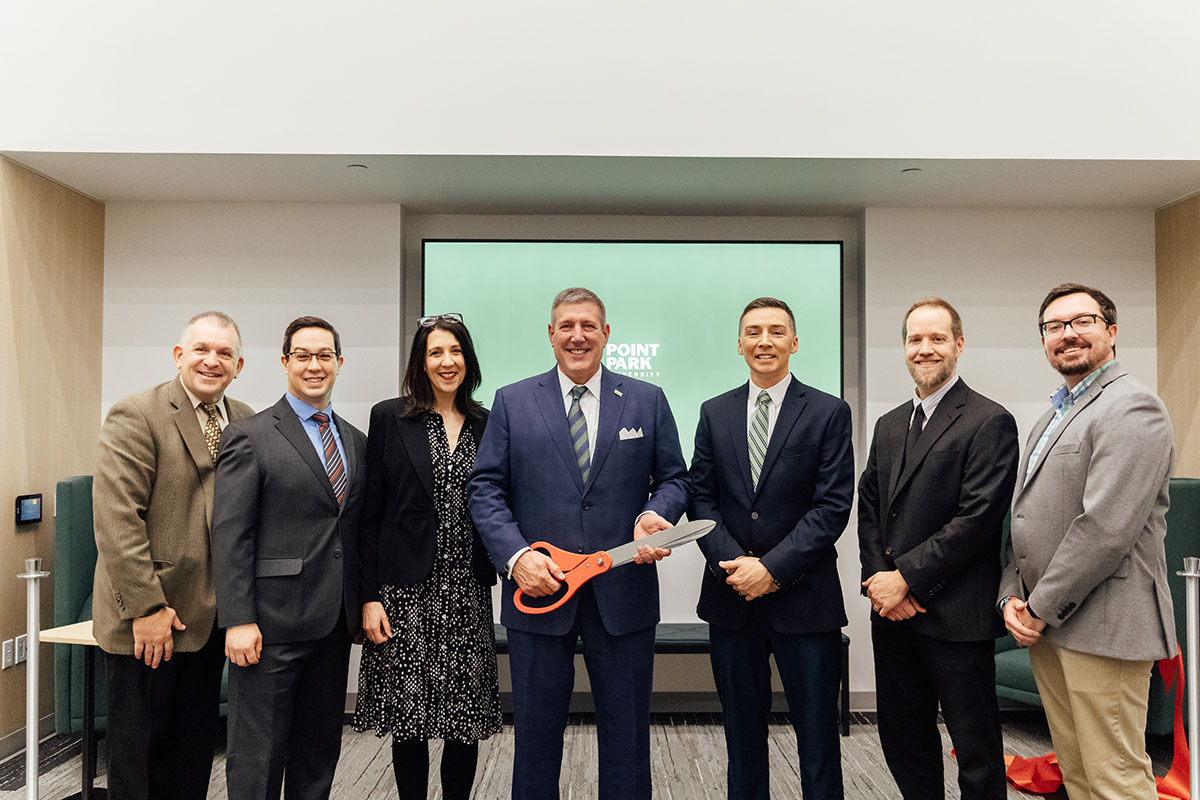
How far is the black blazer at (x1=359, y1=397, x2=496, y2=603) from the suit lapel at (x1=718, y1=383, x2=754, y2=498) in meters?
0.88

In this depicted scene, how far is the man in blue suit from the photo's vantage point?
238cm

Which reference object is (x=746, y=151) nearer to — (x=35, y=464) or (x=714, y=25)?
(x=714, y=25)

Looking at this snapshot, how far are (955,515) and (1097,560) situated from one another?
0.41 meters

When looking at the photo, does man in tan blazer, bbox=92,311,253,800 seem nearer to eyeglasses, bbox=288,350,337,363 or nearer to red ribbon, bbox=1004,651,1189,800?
eyeglasses, bbox=288,350,337,363

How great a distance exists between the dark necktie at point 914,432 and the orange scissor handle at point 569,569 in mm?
1046

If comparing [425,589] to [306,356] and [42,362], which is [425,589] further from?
[42,362]

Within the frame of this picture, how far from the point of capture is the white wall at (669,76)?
3686 mm

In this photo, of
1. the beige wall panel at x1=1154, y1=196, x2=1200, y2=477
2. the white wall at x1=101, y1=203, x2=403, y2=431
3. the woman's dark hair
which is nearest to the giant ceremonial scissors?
the woman's dark hair

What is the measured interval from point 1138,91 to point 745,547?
9.84ft

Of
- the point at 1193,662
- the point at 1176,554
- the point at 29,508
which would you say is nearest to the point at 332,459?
the point at 29,508

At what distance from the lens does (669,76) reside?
372 cm

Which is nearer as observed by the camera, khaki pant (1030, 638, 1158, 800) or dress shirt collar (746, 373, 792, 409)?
khaki pant (1030, 638, 1158, 800)

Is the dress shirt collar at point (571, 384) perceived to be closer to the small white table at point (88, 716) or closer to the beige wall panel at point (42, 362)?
the small white table at point (88, 716)

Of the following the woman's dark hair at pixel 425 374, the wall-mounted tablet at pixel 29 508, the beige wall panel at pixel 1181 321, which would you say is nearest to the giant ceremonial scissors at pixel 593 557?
the woman's dark hair at pixel 425 374
